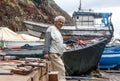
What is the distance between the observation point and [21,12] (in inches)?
1220

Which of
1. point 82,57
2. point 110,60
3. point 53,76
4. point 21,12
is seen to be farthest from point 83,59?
point 21,12

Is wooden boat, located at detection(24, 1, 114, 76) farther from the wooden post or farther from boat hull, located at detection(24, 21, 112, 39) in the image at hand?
the wooden post

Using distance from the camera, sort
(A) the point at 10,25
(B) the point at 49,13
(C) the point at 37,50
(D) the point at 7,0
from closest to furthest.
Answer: (C) the point at 37,50 → (A) the point at 10,25 → (D) the point at 7,0 → (B) the point at 49,13

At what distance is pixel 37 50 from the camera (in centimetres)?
1487

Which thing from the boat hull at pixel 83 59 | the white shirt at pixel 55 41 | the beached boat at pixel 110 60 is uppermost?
the white shirt at pixel 55 41

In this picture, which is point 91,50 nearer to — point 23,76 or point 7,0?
point 23,76

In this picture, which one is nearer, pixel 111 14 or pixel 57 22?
pixel 57 22

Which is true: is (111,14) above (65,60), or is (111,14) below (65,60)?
above

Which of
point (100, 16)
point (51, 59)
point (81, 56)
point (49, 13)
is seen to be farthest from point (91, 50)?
point (49, 13)

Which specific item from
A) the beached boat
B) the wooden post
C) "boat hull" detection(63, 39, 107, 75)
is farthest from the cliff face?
the wooden post

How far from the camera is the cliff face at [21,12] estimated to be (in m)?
27.9

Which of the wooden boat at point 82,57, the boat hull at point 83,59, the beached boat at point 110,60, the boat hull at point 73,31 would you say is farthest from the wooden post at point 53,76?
the boat hull at point 73,31

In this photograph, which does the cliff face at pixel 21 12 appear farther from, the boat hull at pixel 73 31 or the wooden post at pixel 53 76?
the wooden post at pixel 53 76

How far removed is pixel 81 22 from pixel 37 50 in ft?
54.2
